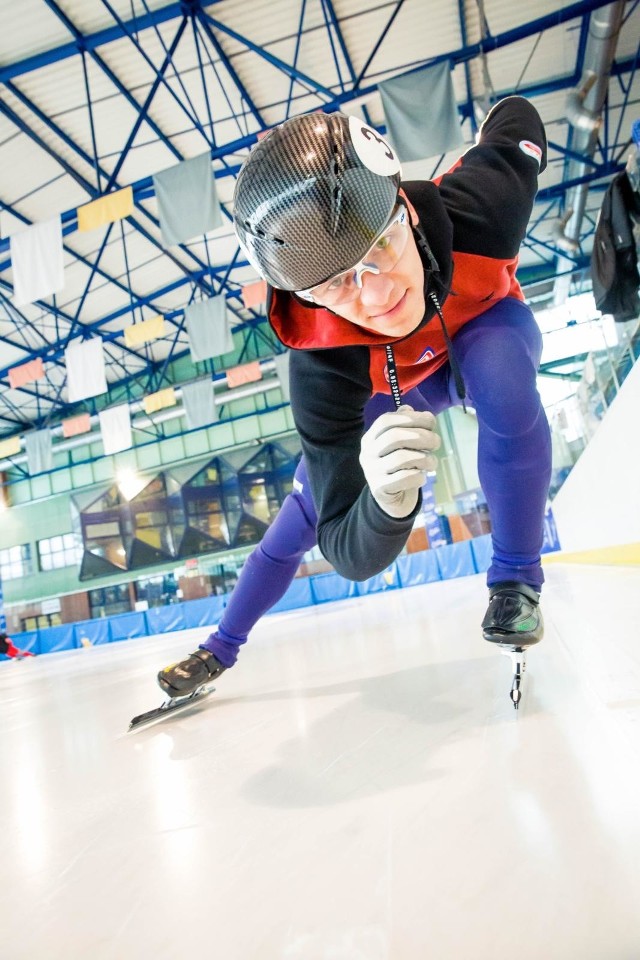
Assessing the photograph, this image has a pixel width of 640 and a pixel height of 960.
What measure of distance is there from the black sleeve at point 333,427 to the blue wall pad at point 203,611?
13.5 m

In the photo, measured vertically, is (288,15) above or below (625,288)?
above

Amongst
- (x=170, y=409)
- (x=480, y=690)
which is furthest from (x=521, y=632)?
(x=170, y=409)

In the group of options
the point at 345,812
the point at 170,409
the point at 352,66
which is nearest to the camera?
the point at 345,812

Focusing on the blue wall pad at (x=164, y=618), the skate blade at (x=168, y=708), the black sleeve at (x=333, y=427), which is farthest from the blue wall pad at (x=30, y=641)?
the black sleeve at (x=333, y=427)

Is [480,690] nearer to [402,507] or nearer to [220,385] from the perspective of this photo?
[402,507]

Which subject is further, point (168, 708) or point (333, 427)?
point (168, 708)

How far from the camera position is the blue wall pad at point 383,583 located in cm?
1364

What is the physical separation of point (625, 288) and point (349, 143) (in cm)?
458

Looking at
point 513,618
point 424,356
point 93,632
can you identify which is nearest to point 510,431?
point 424,356

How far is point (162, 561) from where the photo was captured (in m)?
20.0

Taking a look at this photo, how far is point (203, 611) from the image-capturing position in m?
14.5

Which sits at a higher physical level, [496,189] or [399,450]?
[496,189]

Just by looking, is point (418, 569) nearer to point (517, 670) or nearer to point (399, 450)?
point (517, 670)

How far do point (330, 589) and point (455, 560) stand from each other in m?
3.05
